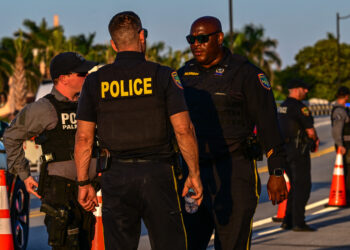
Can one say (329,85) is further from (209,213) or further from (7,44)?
(209,213)

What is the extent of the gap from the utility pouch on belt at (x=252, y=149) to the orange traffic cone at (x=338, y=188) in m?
8.19

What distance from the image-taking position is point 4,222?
23.7ft

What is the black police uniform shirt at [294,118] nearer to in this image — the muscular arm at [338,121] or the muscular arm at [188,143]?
the muscular arm at [338,121]

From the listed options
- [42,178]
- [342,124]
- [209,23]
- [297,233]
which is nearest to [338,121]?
[342,124]

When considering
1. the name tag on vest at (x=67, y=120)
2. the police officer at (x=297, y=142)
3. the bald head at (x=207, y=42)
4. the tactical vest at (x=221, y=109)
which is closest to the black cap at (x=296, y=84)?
the police officer at (x=297, y=142)

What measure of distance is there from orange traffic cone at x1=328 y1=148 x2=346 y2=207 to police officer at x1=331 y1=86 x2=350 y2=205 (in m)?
0.10

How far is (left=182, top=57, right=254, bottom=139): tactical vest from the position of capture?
237 inches

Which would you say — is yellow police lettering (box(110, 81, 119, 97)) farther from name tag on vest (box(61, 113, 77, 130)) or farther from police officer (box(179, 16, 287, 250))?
name tag on vest (box(61, 113, 77, 130))

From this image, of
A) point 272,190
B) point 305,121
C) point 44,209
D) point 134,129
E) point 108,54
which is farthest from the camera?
point 108,54

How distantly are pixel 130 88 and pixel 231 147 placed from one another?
1.17m

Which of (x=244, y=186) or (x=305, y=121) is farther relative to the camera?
(x=305, y=121)

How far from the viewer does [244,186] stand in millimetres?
5988

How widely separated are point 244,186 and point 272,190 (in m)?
0.20

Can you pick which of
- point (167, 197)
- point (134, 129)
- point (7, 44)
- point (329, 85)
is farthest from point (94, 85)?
point (329, 85)
